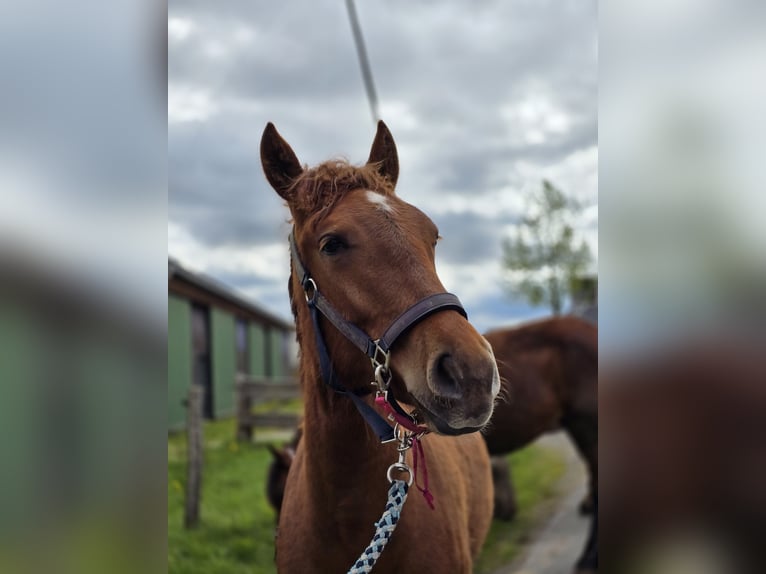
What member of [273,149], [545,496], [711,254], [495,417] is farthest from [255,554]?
[711,254]

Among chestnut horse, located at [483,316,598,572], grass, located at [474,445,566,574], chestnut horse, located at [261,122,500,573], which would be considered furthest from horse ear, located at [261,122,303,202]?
grass, located at [474,445,566,574]

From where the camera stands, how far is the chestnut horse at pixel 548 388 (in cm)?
579

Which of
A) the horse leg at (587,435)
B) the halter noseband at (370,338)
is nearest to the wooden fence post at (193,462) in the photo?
the horse leg at (587,435)

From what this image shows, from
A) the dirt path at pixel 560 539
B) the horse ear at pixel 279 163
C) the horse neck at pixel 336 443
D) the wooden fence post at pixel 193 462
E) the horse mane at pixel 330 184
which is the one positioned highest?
the horse ear at pixel 279 163

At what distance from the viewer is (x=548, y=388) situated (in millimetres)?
5898

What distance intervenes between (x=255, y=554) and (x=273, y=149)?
395cm

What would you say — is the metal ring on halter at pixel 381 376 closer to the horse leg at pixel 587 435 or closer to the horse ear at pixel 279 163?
the horse ear at pixel 279 163

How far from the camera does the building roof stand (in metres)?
9.30

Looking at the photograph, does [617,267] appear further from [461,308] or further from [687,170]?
[461,308]

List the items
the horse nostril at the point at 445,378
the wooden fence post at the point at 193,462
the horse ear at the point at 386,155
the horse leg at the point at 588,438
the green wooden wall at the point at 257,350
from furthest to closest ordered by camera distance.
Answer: the green wooden wall at the point at 257,350 → the horse leg at the point at 588,438 → the wooden fence post at the point at 193,462 → the horse ear at the point at 386,155 → the horse nostril at the point at 445,378

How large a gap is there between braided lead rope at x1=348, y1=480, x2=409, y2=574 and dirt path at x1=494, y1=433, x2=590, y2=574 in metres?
3.94

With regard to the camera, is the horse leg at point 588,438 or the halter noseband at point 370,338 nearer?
the halter noseband at point 370,338

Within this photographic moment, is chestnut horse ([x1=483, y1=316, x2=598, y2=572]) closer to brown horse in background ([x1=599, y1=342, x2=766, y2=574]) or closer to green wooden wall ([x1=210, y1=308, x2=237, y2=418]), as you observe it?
brown horse in background ([x1=599, y1=342, x2=766, y2=574])

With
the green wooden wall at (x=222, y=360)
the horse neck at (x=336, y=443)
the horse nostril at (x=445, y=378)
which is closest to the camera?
the horse nostril at (x=445, y=378)
